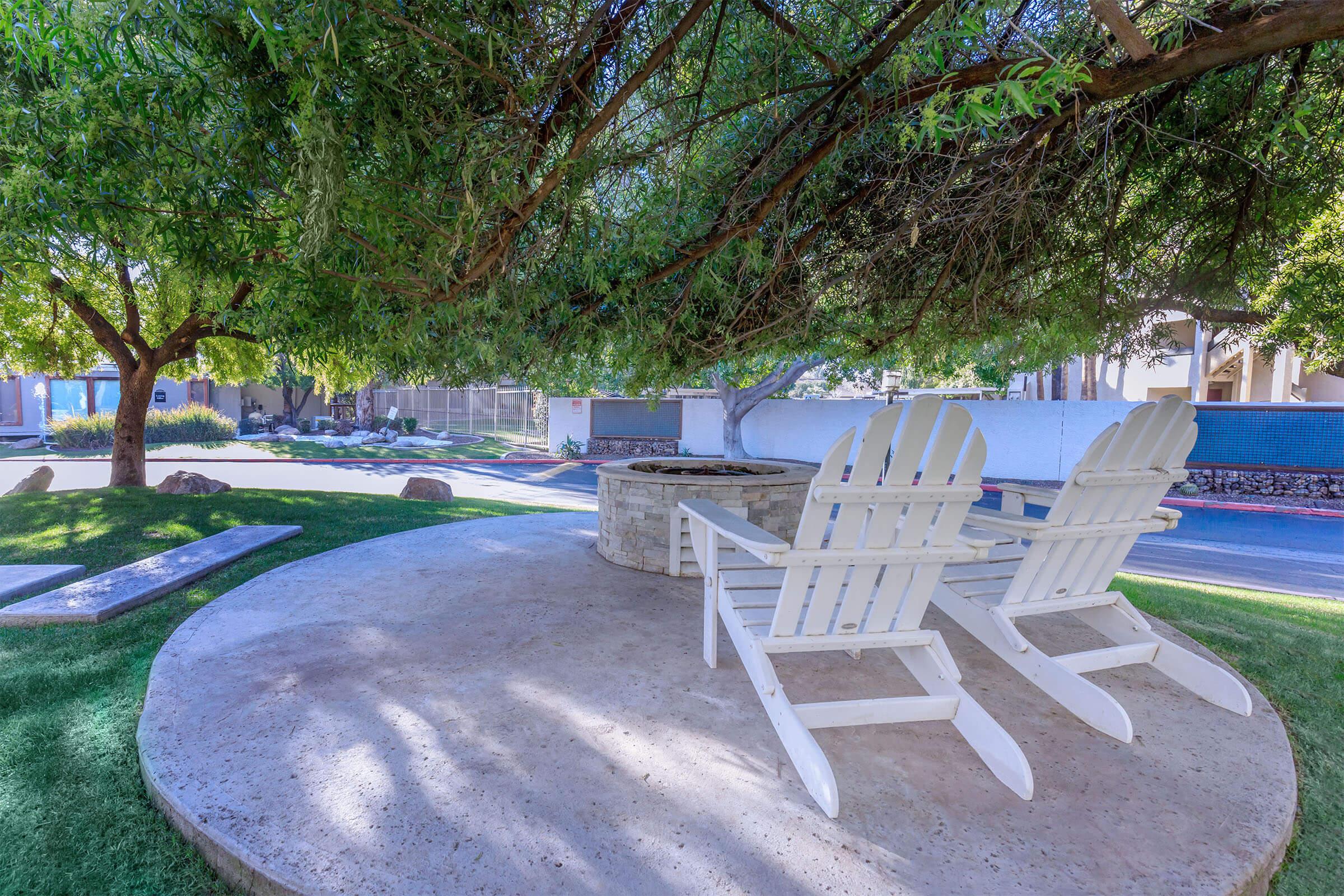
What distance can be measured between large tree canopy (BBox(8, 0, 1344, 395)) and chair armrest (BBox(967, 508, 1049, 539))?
1.45 metres

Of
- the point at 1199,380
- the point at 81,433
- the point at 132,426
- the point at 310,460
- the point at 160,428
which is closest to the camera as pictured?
the point at 132,426

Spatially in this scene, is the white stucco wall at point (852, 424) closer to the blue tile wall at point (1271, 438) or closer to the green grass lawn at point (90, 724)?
the blue tile wall at point (1271, 438)

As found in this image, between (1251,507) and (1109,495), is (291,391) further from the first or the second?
(1251,507)

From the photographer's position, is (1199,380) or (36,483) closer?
(36,483)

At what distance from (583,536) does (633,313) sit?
286 centimetres

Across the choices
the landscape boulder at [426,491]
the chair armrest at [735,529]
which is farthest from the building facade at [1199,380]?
the chair armrest at [735,529]

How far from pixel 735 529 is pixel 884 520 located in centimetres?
62

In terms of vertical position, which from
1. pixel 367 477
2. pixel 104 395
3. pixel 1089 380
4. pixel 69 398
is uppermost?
pixel 1089 380

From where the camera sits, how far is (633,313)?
11.7 feet

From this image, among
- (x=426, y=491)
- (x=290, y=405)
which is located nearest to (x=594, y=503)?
(x=426, y=491)

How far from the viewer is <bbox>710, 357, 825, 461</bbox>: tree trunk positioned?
15305mm

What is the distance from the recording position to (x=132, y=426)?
25.1 ft

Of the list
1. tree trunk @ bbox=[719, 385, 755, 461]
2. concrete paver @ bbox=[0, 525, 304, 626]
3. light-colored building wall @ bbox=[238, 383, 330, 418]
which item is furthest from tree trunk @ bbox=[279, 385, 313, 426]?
concrete paver @ bbox=[0, 525, 304, 626]

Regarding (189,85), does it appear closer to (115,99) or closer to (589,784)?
(115,99)
